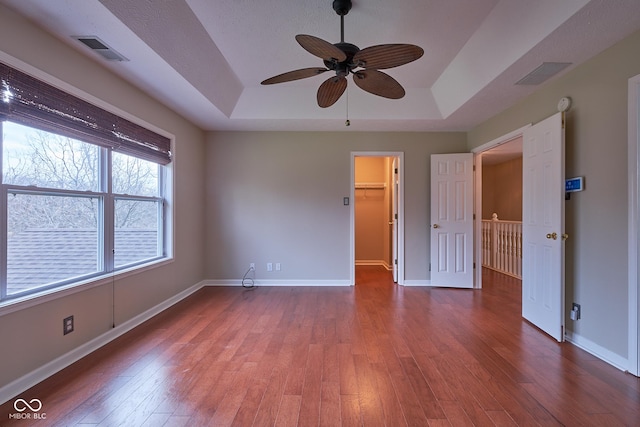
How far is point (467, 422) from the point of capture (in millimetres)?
1600

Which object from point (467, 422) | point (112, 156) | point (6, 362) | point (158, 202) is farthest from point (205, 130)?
point (467, 422)

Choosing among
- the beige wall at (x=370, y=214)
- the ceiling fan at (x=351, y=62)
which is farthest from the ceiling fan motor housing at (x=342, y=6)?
the beige wall at (x=370, y=214)

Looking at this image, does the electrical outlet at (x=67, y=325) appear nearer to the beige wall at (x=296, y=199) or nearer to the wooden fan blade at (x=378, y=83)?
the beige wall at (x=296, y=199)

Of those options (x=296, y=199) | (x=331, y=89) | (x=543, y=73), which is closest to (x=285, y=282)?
(x=296, y=199)

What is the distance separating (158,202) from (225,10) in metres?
2.31

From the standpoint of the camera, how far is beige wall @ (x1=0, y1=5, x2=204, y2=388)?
6.03ft

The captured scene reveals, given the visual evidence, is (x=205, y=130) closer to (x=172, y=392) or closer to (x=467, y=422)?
(x=172, y=392)

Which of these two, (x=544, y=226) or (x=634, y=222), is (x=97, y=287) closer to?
(x=544, y=226)

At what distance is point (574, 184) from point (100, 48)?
416cm

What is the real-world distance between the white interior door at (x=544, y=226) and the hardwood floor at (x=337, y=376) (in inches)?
9.4

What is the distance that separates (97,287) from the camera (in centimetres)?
248

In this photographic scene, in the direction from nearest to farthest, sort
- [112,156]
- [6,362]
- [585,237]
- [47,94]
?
[6,362]
[47,94]
[585,237]
[112,156]

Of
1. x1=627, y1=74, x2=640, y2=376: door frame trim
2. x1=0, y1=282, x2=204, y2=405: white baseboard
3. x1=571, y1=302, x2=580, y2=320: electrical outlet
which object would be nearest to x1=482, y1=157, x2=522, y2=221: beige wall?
x1=571, y1=302, x2=580, y2=320: electrical outlet

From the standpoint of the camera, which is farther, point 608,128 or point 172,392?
point 608,128
